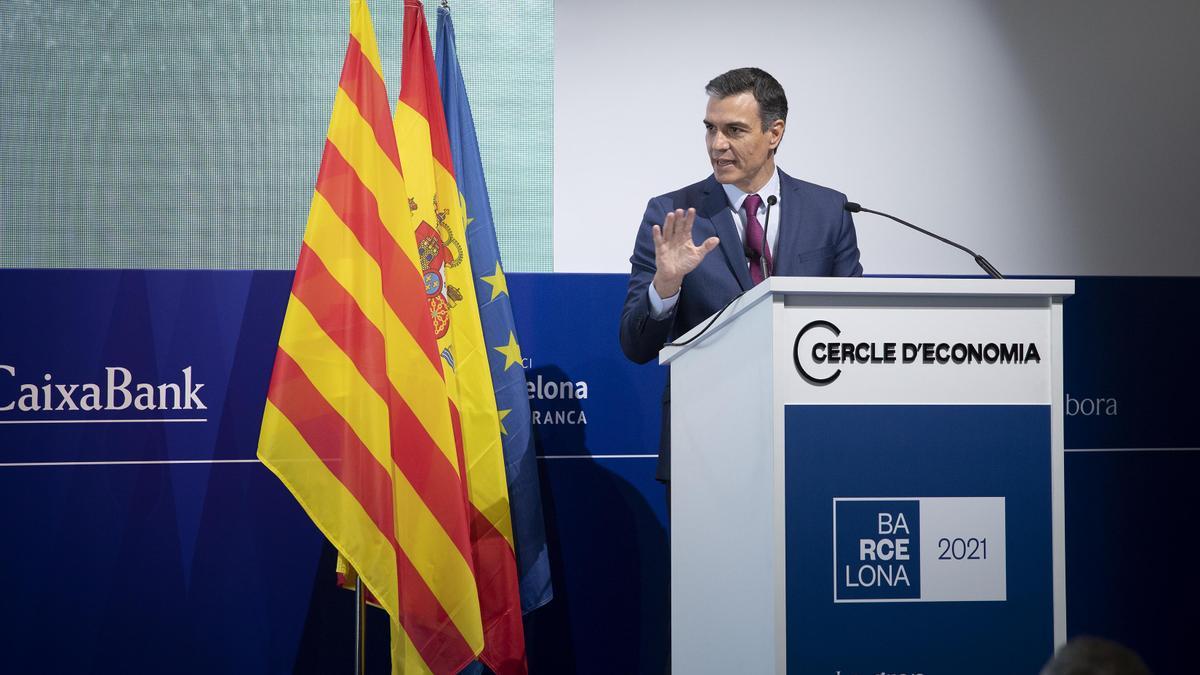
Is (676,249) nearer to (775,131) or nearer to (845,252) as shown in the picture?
A: (845,252)

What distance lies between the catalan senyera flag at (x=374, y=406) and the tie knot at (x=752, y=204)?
36.2 inches

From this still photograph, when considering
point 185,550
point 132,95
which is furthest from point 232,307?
point 132,95

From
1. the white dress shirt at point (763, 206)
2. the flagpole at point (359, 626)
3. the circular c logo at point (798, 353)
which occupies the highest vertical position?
the white dress shirt at point (763, 206)

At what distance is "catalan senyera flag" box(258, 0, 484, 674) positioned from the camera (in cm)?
291

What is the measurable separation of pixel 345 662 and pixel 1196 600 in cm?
277

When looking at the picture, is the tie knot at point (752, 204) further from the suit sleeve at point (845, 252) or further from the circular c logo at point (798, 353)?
the circular c logo at point (798, 353)

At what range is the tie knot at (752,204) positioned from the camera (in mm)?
2977

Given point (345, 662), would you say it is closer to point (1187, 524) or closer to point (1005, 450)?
point (1005, 450)

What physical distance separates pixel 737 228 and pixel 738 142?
11.1 inches

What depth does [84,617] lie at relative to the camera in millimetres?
3369

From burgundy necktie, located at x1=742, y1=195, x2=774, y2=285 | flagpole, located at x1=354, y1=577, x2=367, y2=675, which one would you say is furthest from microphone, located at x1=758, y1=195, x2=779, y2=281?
flagpole, located at x1=354, y1=577, x2=367, y2=675

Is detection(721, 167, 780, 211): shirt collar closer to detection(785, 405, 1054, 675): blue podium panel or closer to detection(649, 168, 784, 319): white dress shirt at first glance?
detection(649, 168, 784, 319): white dress shirt

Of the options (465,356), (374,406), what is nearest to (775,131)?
(465,356)

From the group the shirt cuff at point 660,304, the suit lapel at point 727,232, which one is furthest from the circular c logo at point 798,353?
the suit lapel at point 727,232
